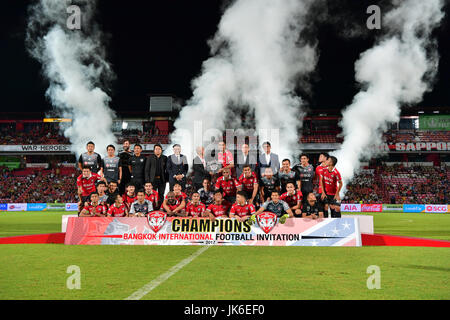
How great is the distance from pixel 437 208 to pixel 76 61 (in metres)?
29.9

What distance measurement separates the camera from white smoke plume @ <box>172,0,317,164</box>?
2359 centimetres

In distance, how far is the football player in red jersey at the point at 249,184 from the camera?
10672mm

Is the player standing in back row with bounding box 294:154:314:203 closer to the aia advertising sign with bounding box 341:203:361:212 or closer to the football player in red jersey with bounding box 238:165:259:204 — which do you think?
the football player in red jersey with bounding box 238:165:259:204

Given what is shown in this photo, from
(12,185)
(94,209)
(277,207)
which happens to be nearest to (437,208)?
(277,207)

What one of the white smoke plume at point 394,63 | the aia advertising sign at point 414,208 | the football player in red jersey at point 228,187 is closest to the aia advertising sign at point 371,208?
the aia advertising sign at point 414,208

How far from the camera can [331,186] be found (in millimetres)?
11102

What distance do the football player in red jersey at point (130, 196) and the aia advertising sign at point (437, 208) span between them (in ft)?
96.1

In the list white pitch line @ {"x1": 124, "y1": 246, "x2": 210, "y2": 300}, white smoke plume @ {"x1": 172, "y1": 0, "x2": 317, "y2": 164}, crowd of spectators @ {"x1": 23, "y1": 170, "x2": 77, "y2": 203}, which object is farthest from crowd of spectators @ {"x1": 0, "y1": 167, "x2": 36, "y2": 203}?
white pitch line @ {"x1": 124, "y1": 246, "x2": 210, "y2": 300}

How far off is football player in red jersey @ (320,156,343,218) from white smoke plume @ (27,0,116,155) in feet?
76.0

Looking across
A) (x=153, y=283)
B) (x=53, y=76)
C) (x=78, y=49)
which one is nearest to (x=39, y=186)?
(x=53, y=76)

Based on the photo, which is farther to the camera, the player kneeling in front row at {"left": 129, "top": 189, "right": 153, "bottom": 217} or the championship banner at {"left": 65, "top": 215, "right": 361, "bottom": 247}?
the player kneeling in front row at {"left": 129, "top": 189, "right": 153, "bottom": 217}

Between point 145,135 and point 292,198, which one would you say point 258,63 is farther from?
point 145,135

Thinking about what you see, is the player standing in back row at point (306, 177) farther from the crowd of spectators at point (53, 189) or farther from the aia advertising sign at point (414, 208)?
the crowd of spectators at point (53, 189)
